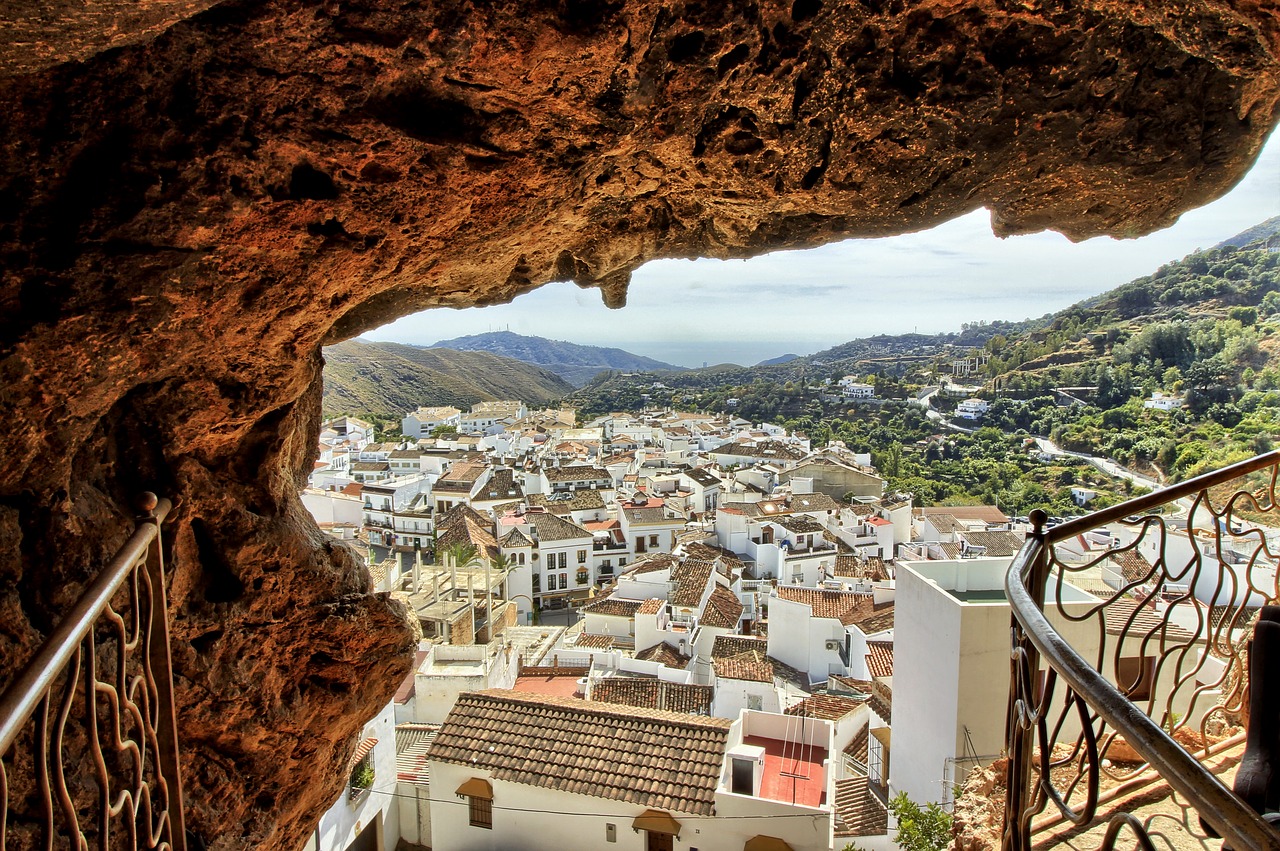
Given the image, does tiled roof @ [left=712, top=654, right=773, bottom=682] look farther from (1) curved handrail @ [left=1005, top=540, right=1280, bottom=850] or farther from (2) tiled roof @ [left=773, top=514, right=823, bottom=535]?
(1) curved handrail @ [left=1005, top=540, right=1280, bottom=850]

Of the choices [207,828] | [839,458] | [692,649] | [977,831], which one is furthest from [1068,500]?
[207,828]

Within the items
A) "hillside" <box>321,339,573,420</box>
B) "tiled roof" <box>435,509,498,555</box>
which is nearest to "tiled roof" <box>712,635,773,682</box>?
"tiled roof" <box>435,509,498,555</box>

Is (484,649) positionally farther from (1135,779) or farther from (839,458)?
(839,458)

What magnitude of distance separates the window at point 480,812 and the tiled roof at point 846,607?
9.95 meters

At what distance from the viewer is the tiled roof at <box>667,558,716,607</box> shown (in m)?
21.1

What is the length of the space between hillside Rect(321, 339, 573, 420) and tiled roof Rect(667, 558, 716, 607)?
1892 inches

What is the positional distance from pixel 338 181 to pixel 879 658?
16.0 m

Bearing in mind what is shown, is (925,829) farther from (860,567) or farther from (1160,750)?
(860,567)

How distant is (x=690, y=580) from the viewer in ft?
73.1

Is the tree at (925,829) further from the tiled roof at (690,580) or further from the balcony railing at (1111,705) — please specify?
the tiled roof at (690,580)

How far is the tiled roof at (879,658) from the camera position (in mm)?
15820

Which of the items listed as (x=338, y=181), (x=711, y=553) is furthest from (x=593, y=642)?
(x=338, y=181)

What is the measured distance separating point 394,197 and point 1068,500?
3836cm

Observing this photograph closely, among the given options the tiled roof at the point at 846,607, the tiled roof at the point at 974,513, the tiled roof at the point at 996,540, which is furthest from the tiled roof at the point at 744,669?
the tiled roof at the point at 974,513
